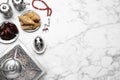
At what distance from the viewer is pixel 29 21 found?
133 centimetres

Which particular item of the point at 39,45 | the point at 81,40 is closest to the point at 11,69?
the point at 39,45

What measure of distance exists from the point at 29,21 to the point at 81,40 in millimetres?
→ 239

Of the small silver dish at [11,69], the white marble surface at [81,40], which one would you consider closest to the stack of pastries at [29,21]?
the white marble surface at [81,40]

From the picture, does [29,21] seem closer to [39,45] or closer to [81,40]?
[39,45]

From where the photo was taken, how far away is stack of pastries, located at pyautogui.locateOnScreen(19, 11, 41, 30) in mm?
1337

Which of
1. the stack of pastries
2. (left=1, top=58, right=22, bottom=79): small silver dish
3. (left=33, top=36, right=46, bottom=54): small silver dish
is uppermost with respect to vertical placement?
the stack of pastries

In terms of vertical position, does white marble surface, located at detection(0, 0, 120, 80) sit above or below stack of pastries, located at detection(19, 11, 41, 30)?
below

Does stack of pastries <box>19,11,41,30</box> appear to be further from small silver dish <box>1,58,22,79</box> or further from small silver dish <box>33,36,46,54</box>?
small silver dish <box>1,58,22,79</box>

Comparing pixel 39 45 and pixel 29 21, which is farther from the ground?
pixel 29 21

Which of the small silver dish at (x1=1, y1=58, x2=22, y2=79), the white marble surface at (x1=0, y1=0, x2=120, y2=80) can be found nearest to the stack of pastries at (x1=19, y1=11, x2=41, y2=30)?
the white marble surface at (x1=0, y1=0, x2=120, y2=80)

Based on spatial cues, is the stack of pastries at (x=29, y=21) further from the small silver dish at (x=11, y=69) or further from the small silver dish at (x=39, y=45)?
the small silver dish at (x=11, y=69)

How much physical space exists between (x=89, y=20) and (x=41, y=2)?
0.23 meters

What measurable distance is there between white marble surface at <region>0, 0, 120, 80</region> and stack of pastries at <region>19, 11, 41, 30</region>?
0.09ft

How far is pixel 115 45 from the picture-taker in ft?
4.48
